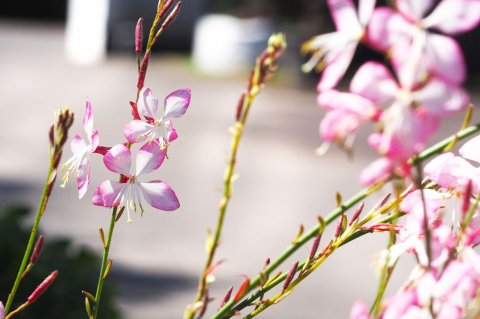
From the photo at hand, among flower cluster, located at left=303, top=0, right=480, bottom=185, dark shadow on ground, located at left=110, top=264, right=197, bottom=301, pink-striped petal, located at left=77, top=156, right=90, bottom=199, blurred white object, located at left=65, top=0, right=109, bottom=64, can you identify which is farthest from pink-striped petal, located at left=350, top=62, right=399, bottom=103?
blurred white object, located at left=65, top=0, right=109, bottom=64

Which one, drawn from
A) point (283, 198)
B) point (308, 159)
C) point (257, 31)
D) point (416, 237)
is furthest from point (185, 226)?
point (257, 31)

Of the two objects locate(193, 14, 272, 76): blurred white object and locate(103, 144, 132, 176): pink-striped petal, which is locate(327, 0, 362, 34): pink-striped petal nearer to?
locate(103, 144, 132, 176): pink-striped petal

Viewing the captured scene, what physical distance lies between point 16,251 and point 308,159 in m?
6.51

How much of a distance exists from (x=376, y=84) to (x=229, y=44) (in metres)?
13.2

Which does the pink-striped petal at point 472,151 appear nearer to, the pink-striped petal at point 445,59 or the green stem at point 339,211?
the green stem at point 339,211

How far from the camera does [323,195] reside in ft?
23.8

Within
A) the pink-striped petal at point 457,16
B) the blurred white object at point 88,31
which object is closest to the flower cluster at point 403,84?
the pink-striped petal at point 457,16

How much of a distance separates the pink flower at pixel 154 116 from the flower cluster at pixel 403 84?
14 cm

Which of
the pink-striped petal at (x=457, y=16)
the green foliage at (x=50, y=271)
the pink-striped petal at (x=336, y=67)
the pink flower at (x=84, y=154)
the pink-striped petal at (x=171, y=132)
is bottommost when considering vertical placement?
the green foliage at (x=50, y=271)

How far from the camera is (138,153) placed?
2.34 ft

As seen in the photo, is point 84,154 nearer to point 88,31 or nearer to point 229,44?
point 229,44

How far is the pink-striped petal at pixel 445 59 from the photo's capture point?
1.67 feet

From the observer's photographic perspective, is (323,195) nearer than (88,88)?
Yes

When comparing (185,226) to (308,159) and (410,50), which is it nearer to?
(308,159)
